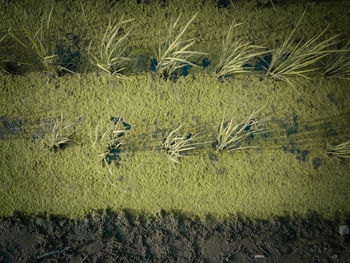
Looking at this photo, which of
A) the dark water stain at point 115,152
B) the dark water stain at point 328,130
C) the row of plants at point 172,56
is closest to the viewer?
the row of plants at point 172,56

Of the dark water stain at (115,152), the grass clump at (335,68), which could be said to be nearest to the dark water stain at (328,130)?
the grass clump at (335,68)

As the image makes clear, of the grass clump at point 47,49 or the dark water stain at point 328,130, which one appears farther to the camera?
the dark water stain at point 328,130

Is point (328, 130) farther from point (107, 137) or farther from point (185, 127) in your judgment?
point (107, 137)

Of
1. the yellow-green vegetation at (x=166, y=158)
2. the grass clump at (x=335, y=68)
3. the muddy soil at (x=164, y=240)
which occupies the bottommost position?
the muddy soil at (x=164, y=240)

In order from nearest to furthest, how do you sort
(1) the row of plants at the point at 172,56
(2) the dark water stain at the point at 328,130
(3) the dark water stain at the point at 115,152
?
(1) the row of plants at the point at 172,56 < (3) the dark water stain at the point at 115,152 < (2) the dark water stain at the point at 328,130

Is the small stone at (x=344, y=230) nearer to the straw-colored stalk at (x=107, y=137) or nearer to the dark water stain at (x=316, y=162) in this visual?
the dark water stain at (x=316, y=162)

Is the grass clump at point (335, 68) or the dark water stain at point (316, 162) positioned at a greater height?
the grass clump at point (335, 68)

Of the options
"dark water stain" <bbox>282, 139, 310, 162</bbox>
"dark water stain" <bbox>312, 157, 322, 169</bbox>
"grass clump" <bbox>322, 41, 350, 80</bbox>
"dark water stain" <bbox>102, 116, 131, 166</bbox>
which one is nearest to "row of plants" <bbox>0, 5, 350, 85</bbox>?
"grass clump" <bbox>322, 41, 350, 80</bbox>

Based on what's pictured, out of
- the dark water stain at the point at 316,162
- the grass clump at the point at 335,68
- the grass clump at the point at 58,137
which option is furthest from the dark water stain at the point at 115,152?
the grass clump at the point at 335,68

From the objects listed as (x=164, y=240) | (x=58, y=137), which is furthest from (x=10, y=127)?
(x=164, y=240)
